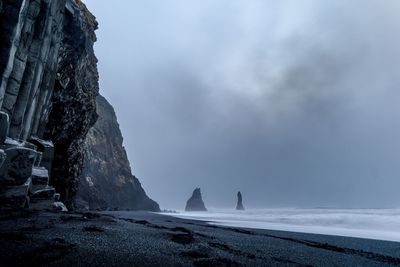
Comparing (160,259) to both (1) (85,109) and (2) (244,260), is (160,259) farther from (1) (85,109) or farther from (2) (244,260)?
(1) (85,109)

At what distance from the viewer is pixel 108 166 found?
8900cm

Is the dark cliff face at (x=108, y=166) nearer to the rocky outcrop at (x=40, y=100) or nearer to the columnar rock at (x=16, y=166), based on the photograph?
the rocky outcrop at (x=40, y=100)

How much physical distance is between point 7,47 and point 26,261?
16.5 metres

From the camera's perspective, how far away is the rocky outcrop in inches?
637

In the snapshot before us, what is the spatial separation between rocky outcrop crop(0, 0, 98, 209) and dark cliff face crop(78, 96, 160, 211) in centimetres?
4062

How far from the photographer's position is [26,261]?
458cm

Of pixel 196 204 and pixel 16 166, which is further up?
pixel 16 166

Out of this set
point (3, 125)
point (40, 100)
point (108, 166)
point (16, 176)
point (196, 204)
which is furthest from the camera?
point (196, 204)

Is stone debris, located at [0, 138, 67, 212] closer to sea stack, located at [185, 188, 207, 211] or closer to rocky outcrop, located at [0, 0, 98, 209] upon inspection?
rocky outcrop, located at [0, 0, 98, 209]

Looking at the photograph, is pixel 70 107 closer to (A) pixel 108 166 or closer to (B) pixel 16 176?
(B) pixel 16 176

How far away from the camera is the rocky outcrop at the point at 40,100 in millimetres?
16188

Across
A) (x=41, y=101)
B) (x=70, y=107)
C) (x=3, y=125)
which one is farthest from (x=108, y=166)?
(x=3, y=125)

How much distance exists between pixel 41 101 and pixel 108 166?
225ft

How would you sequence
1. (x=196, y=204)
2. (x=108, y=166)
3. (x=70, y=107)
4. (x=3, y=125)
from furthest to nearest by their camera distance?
1. (x=196, y=204)
2. (x=108, y=166)
3. (x=70, y=107)
4. (x=3, y=125)
